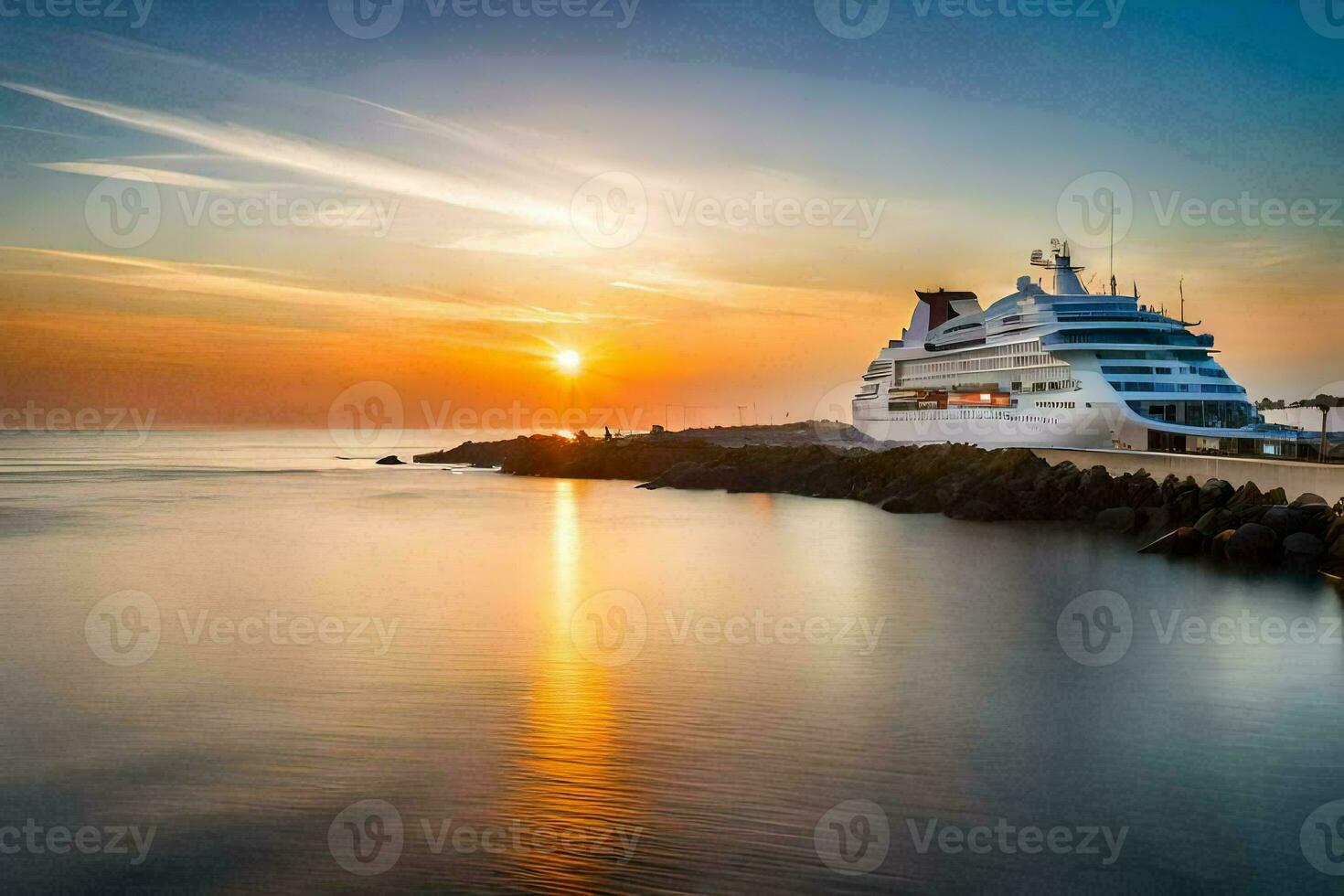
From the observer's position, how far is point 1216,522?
2553 cm

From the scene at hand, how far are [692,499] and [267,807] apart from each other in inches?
1702

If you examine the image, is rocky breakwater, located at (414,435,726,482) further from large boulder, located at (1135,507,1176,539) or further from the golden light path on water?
the golden light path on water

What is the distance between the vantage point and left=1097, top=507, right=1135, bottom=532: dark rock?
31641 mm

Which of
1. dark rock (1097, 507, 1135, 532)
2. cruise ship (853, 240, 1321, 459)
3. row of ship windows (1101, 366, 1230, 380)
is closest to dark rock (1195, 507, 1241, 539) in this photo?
dark rock (1097, 507, 1135, 532)

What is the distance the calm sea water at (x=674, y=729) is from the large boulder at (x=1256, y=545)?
125 centimetres

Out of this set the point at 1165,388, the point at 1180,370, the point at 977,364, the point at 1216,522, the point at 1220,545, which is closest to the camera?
the point at 1220,545

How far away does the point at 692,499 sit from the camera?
51.9 meters

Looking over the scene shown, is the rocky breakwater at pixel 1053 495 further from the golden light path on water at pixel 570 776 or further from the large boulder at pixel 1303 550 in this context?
the golden light path on water at pixel 570 776

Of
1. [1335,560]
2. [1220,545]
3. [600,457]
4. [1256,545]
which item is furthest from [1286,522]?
[600,457]

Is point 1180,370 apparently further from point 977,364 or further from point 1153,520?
point 977,364

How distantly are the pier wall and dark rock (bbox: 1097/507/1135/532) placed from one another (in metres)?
2.08

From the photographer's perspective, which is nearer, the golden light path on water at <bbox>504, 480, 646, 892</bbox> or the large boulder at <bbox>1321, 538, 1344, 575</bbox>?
the golden light path on water at <bbox>504, 480, 646, 892</bbox>

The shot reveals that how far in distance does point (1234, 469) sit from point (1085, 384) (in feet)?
57.3

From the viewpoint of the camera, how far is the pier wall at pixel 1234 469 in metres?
24.1
